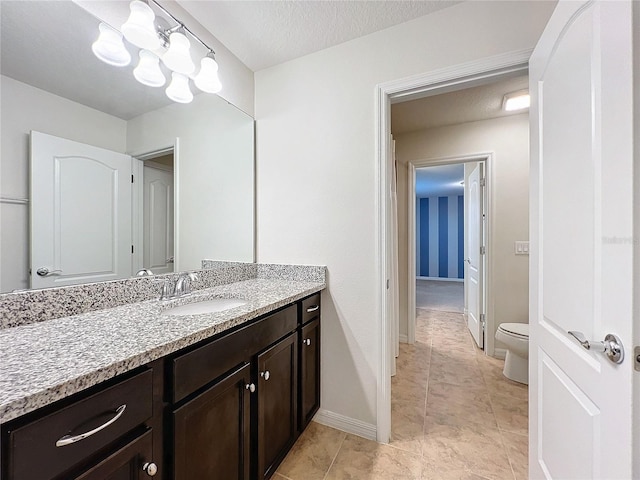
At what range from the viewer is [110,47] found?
3.79 feet

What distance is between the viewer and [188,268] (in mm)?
1584

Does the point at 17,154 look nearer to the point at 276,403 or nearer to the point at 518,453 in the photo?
Answer: the point at 276,403

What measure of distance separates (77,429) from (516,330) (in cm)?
279

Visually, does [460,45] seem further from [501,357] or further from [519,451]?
[501,357]

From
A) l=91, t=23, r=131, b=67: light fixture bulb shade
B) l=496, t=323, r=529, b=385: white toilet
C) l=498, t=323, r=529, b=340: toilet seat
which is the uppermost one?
l=91, t=23, r=131, b=67: light fixture bulb shade

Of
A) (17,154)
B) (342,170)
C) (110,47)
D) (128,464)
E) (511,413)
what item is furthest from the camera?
(511,413)

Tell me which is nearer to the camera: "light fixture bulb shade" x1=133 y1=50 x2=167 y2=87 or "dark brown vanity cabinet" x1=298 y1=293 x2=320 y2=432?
"light fixture bulb shade" x1=133 y1=50 x2=167 y2=87

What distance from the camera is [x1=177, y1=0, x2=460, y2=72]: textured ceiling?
55.3 inches

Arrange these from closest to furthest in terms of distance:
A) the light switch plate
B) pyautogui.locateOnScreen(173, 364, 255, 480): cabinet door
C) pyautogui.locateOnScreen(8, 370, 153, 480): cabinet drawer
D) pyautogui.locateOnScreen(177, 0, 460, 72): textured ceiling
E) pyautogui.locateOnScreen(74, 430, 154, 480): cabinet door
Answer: pyautogui.locateOnScreen(8, 370, 153, 480): cabinet drawer, pyautogui.locateOnScreen(74, 430, 154, 480): cabinet door, pyautogui.locateOnScreen(173, 364, 255, 480): cabinet door, pyautogui.locateOnScreen(177, 0, 460, 72): textured ceiling, the light switch plate

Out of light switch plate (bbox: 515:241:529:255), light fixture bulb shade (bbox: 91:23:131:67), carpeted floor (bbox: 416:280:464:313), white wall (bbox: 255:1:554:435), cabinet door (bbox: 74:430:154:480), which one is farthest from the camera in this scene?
carpeted floor (bbox: 416:280:464:313)

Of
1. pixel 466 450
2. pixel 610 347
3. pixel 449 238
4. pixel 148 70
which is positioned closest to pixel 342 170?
pixel 148 70

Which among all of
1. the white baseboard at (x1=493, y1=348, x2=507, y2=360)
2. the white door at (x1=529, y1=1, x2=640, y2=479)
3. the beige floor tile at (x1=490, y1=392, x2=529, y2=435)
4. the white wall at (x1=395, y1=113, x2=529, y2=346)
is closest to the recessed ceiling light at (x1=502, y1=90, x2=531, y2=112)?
the white wall at (x1=395, y1=113, x2=529, y2=346)

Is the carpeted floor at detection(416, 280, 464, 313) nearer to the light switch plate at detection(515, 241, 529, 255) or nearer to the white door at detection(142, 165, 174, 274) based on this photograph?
the light switch plate at detection(515, 241, 529, 255)

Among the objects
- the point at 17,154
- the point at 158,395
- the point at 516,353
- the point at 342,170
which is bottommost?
the point at 516,353
